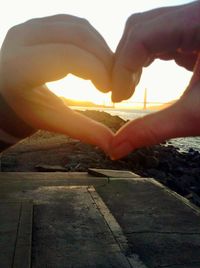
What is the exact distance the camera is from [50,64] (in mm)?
1071

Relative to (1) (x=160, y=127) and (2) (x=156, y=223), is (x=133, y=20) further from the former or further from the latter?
(2) (x=156, y=223)

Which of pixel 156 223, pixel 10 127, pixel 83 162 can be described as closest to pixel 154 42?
pixel 10 127

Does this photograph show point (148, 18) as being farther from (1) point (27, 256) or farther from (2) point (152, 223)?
(2) point (152, 223)

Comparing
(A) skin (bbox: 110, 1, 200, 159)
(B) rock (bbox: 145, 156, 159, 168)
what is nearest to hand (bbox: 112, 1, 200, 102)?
(A) skin (bbox: 110, 1, 200, 159)

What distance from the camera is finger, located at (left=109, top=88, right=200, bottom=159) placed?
99cm

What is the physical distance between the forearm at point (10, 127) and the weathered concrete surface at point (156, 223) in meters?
2.98

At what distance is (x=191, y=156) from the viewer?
94.5 feet

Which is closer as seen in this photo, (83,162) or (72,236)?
(72,236)

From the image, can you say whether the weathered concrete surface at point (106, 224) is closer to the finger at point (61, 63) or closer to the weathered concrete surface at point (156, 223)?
the weathered concrete surface at point (156, 223)

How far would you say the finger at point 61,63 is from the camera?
1045 mm

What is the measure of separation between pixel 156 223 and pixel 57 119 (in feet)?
13.7

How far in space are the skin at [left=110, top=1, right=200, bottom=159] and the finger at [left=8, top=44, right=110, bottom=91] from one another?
1.7 inches

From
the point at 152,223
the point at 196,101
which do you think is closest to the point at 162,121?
the point at 196,101

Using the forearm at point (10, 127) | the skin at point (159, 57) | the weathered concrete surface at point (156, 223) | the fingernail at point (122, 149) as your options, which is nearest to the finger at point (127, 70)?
Answer: the skin at point (159, 57)
